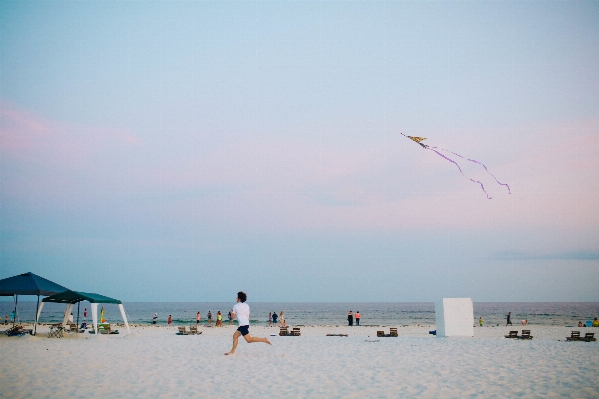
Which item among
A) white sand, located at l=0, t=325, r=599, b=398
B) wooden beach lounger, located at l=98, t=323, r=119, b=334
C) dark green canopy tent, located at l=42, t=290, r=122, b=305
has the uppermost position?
dark green canopy tent, located at l=42, t=290, r=122, b=305

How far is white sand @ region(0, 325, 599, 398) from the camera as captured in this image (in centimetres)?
702

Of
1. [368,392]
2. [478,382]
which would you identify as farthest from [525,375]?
[368,392]

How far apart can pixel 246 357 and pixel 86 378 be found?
386 centimetres

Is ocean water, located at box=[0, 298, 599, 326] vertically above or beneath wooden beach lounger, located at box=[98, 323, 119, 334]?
beneath

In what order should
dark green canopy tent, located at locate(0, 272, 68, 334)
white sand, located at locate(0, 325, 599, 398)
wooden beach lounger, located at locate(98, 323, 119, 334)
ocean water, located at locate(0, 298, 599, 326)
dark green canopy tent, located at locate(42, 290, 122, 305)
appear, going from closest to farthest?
1. white sand, located at locate(0, 325, 599, 398)
2. dark green canopy tent, located at locate(0, 272, 68, 334)
3. dark green canopy tent, located at locate(42, 290, 122, 305)
4. wooden beach lounger, located at locate(98, 323, 119, 334)
5. ocean water, located at locate(0, 298, 599, 326)

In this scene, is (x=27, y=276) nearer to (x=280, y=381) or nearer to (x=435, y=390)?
(x=280, y=381)

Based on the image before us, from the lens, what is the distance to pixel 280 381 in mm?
7922

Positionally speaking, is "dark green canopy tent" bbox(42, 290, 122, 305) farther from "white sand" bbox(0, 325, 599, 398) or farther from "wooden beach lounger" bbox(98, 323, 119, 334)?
"white sand" bbox(0, 325, 599, 398)

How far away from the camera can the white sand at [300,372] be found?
7.02 m

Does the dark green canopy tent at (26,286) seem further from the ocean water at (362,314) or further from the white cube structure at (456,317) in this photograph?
the ocean water at (362,314)

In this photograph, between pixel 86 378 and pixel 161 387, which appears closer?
pixel 161 387

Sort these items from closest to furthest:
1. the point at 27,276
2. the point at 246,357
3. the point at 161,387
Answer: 1. the point at 161,387
2. the point at 246,357
3. the point at 27,276

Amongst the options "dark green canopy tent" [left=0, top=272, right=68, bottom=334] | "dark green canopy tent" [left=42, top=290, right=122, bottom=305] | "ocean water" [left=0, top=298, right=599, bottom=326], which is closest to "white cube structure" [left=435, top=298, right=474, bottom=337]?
"dark green canopy tent" [left=42, top=290, right=122, bottom=305]

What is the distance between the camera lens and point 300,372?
29.1 feet
